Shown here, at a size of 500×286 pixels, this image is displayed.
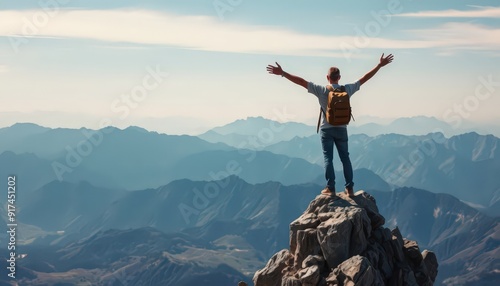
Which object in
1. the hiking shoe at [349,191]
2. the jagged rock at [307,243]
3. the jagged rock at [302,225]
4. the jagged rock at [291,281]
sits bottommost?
the jagged rock at [291,281]

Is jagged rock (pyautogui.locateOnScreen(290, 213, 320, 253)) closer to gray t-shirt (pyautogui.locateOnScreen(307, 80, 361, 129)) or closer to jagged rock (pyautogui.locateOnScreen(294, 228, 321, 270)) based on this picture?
jagged rock (pyautogui.locateOnScreen(294, 228, 321, 270))

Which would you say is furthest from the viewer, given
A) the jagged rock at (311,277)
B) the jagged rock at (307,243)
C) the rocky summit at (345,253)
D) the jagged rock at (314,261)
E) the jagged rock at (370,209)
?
the jagged rock at (370,209)

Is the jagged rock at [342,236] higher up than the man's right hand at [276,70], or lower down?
lower down

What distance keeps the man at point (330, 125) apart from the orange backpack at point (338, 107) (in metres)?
0.53

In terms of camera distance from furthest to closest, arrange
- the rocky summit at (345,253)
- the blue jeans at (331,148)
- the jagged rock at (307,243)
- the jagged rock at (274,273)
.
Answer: the jagged rock at (274,273)
the blue jeans at (331,148)
the jagged rock at (307,243)
the rocky summit at (345,253)

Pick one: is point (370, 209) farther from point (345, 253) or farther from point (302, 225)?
point (302, 225)

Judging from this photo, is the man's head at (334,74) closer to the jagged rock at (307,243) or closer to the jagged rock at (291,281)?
the jagged rock at (307,243)

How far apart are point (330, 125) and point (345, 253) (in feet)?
22.6

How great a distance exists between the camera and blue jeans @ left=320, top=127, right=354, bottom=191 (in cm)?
3572

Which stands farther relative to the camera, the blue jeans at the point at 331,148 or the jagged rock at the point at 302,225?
the jagged rock at the point at 302,225

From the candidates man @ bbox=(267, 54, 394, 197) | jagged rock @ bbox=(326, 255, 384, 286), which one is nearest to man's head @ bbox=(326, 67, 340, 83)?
man @ bbox=(267, 54, 394, 197)

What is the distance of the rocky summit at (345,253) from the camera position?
109 ft

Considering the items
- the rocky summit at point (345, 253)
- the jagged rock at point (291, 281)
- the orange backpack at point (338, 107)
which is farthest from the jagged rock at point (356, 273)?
the orange backpack at point (338, 107)

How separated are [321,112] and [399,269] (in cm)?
961
